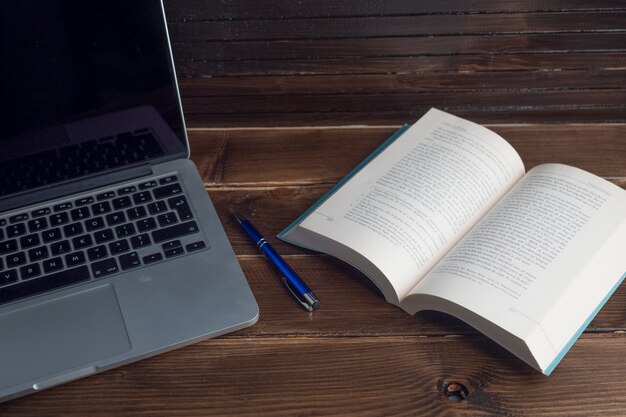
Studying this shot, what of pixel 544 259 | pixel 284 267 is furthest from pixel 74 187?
pixel 544 259

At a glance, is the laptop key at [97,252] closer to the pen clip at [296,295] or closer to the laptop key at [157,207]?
the laptop key at [157,207]

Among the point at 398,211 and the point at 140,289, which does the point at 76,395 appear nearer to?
the point at 140,289

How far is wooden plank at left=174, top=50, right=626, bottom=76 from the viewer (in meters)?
0.90

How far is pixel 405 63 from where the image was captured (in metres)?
0.91

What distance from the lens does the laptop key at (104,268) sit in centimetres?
69

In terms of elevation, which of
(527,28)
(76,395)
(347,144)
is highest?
(527,28)

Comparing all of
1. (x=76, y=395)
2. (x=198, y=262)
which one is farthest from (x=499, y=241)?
(x=76, y=395)

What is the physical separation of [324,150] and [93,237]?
0.34 m

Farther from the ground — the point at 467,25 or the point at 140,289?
the point at 467,25

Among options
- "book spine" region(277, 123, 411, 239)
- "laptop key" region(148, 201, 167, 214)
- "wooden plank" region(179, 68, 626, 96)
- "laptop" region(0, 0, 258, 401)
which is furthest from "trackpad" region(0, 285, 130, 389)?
"wooden plank" region(179, 68, 626, 96)

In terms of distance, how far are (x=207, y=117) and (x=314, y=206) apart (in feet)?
0.81

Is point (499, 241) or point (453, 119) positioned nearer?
point (499, 241)

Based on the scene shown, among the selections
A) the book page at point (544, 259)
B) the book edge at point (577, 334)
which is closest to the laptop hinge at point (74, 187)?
the book page at point (544, 259)

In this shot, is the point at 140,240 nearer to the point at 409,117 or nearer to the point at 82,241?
the point at 82,241
